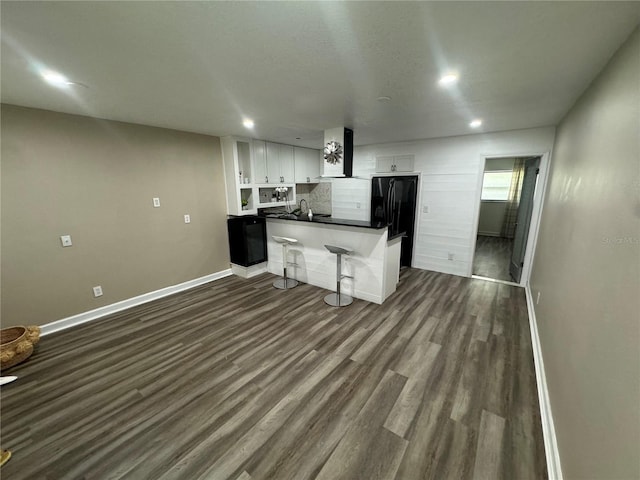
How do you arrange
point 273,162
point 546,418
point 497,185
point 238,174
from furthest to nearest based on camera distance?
point 497,185
point 273,162
point 238,174
point 546,418

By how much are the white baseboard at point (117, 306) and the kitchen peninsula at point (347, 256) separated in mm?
1499

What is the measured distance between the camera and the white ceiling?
3.90 ft

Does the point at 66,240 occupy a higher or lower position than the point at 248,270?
higher

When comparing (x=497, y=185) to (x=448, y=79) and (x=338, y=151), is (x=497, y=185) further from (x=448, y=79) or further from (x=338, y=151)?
(x=448, y=79)

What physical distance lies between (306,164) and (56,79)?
4.22m

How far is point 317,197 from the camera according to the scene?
20.2 feet

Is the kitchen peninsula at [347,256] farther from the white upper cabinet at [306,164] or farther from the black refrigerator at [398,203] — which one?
the white upper cabinet at [306,164]

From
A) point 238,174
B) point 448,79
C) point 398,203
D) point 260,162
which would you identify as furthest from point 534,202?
point 238,174

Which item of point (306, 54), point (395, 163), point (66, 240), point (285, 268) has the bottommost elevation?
point (285, 268)

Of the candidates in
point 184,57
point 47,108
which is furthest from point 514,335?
point 47,108

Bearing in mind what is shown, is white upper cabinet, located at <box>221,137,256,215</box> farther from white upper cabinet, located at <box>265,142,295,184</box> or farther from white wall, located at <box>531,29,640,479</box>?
white wall, located at <box>531,29,640,479</box>

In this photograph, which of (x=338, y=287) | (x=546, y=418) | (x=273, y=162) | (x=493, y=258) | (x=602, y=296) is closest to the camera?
(x=602, y=296)

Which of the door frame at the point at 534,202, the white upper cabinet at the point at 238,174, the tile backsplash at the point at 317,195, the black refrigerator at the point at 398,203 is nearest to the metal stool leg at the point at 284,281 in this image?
the white upper cabinet at the point at 238,174

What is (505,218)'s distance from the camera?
7.15 metres
